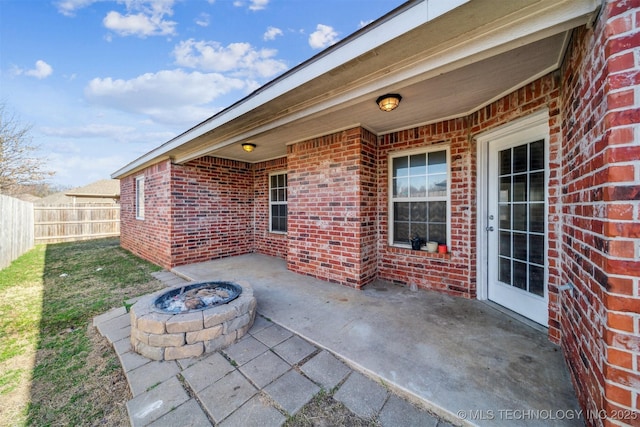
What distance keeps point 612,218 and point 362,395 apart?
1779 mm

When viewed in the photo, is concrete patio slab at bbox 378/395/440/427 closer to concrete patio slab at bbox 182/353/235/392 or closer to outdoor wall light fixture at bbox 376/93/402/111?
concrete patio slab at bbox 182/353/235/392

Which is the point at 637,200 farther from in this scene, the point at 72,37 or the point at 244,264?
the point at 72,37

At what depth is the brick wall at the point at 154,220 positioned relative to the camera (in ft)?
17.1

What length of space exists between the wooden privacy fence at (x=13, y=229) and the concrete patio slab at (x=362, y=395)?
842cm

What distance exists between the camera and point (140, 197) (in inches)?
275

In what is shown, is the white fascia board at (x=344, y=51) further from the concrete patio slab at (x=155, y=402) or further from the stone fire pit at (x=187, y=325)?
the concrete patio slab at (x=155, y=402)

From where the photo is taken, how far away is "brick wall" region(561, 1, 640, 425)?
109 centimetres

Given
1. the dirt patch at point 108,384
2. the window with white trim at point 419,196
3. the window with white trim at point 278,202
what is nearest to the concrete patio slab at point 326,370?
the dirt patch at point 108,384

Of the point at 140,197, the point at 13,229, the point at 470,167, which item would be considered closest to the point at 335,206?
the point at 470,167

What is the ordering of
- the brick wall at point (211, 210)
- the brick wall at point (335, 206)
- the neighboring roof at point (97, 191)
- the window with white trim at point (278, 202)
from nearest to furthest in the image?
the brick wall at point (335, 206) < the brick wall at point (211, 210) < the window with white trim at point (278, 202) < the neighboring roof at point (97, 191)

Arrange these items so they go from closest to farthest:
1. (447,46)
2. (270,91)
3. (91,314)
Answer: (447,46) < (270,91) < (91,314)

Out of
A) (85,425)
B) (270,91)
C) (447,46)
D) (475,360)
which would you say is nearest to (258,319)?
(85,425)

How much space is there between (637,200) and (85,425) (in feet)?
11.0

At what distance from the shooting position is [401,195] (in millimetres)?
Answer: 3959
